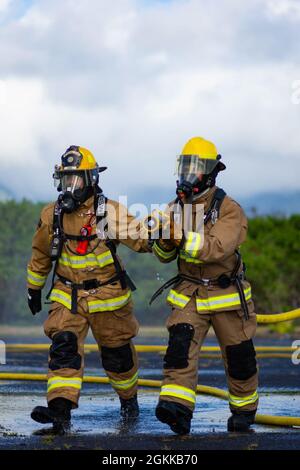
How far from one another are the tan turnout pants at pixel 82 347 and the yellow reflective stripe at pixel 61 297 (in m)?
0.03

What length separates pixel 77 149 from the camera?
8.29 meters

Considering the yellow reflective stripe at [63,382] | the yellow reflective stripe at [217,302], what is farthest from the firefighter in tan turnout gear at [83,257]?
the yellow reflective stripe at [217,302]

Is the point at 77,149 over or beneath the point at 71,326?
over

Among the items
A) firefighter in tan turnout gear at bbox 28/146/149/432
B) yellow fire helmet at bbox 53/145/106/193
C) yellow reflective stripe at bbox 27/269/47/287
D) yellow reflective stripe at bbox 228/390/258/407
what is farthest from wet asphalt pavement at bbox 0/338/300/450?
yellow fire helmet at bbox 53/145/106/193

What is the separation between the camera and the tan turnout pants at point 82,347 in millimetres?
7805

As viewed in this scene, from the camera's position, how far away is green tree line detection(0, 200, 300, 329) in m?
24.2

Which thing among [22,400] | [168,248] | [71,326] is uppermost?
[168,248]

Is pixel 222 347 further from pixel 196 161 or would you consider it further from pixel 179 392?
pixel 196 161

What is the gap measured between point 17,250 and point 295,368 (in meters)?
13.5

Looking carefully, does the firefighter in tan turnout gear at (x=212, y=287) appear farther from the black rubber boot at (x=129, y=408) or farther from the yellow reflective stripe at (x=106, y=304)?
the black rubber boot at (x=129, y=408)

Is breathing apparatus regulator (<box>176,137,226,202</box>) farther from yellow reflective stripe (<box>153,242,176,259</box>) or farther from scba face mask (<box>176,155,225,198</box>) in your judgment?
yellow reflective stripe (<box>153,242,176,259</box>)

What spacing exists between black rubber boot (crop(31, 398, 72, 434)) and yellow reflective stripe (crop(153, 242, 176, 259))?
3.81 ft

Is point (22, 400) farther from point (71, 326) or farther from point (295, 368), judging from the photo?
point (295, 368)

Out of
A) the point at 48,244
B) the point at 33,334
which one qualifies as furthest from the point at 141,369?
A: the point at 33,334
